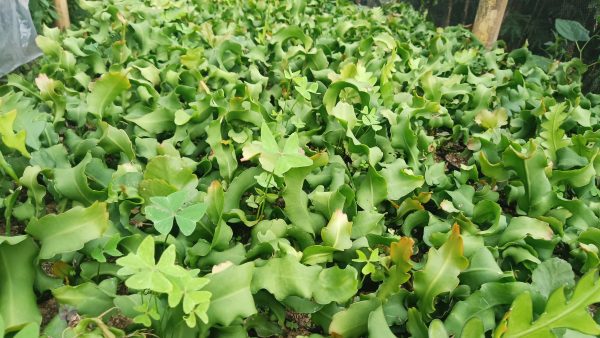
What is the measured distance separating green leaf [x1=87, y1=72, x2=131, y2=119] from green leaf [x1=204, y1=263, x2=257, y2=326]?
0.92m

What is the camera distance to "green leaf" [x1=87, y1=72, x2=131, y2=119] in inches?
64.2

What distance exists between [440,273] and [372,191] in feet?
1.36

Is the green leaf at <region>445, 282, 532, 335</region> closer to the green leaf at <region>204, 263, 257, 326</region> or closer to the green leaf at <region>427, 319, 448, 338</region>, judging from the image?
the green leaf at <region>427, 319, 448, 338</region>

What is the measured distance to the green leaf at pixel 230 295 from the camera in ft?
3.24

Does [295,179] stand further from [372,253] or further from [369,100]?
[369,100]

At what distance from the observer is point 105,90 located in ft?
5.46

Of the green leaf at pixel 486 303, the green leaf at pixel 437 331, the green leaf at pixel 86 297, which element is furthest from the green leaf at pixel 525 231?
the green leaf at pixel 86 297

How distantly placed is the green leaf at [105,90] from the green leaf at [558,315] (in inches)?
54.7

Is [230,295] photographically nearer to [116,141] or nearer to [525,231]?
[116,141]

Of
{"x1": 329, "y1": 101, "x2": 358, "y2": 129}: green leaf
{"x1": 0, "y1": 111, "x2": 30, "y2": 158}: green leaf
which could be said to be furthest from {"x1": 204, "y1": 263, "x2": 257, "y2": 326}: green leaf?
{"x1": 329, "y1": 101, "x2": 358, "y2": 129}: green leaf

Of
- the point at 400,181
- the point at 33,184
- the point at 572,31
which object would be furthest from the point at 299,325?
the point at 572,31

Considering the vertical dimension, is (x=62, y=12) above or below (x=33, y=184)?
below

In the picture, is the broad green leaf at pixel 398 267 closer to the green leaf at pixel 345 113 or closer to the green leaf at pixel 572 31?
the green leaf at pixel 345 113

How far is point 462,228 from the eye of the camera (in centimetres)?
141
